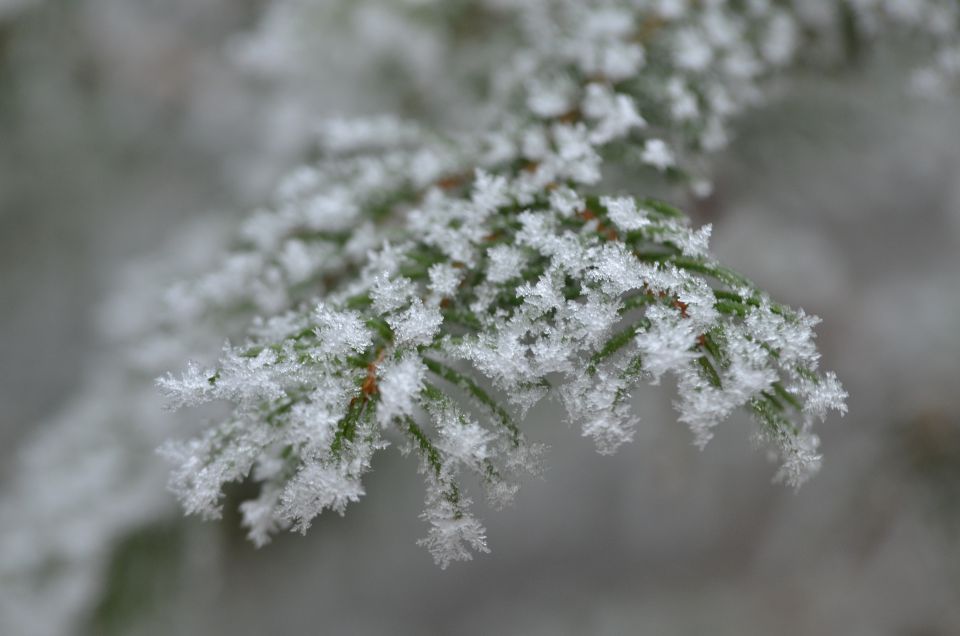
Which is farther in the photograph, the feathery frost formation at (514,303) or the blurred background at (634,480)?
the blurred background at (634,480)

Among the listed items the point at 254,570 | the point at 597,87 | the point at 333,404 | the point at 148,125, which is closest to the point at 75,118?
the point at 148,125

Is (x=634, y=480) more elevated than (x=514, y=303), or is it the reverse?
(x=634, y=480)

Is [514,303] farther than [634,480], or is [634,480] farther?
[634,480]

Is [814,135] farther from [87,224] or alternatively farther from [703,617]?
[87,224]
